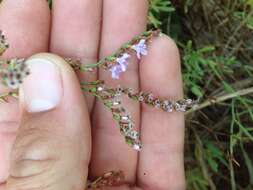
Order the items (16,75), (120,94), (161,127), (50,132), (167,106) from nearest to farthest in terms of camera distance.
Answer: (16,75)
(50,132)
(120,94)
(167,106)
(161,127)

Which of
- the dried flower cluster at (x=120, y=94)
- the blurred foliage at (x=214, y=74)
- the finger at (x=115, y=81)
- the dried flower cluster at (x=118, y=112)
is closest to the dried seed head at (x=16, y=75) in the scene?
the dried flower cluster at (x=120, y=94)

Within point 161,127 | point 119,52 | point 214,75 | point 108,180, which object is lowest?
point 108,180

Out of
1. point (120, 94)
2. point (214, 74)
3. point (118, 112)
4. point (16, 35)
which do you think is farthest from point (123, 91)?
point (214, 74)

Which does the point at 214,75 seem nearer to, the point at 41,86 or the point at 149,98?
the point at 149,98

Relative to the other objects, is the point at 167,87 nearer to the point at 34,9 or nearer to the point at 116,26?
the point at 116,26

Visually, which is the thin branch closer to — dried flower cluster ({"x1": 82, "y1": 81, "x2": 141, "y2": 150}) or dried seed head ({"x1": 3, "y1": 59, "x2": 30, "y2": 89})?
dried flower cluster ({"x1": 82, "y1": 81, "x2": 141, "y2": 150})

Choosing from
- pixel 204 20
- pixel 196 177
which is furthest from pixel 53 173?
pixel 204 20
